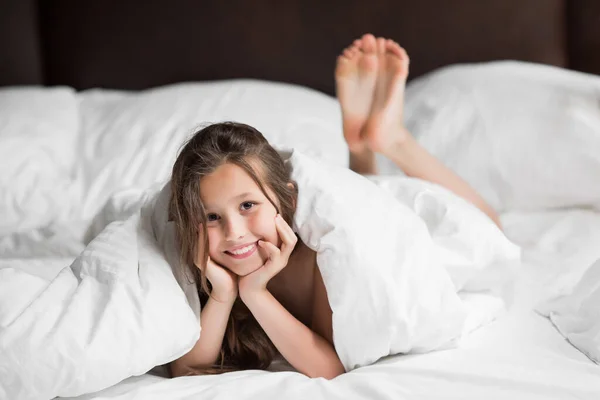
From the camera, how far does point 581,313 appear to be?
1104 mm

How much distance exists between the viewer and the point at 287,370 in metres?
1.08

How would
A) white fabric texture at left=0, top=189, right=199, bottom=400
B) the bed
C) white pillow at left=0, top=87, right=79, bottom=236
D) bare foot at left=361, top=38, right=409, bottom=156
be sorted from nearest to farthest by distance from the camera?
1. white fabric texture at left=0, top=189, right=199, bottom=400
2. the bed
3. bare foot at left=361, top=38, right=409, bottom=156
4. white pillow at left=0, top=87, right=79, bottom=236

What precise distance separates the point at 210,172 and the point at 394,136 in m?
0.53

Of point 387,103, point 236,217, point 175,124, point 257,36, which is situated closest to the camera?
point 236,217

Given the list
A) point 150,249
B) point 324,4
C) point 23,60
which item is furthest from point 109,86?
point 150,249

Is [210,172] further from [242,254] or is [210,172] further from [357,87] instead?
[357,87]

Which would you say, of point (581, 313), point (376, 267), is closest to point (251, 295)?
point (376, 267)

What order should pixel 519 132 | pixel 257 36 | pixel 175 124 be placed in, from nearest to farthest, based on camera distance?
pixel 519 132
pixel 175 124
pixel 257 36

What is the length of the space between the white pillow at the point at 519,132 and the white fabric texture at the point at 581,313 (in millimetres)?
397

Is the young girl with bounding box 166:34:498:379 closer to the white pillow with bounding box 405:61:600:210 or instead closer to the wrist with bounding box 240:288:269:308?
the wrist with bounding box 240:288:269:308

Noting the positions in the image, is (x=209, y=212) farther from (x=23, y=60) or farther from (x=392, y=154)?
(x=23, y=60)

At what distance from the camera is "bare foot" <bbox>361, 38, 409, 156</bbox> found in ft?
4.75

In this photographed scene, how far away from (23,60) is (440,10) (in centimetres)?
113

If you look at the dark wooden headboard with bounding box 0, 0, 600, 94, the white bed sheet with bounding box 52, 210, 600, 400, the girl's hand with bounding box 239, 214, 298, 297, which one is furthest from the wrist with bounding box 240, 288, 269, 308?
the dark wooden headboard with bounding box 0, 0, 600, 94
